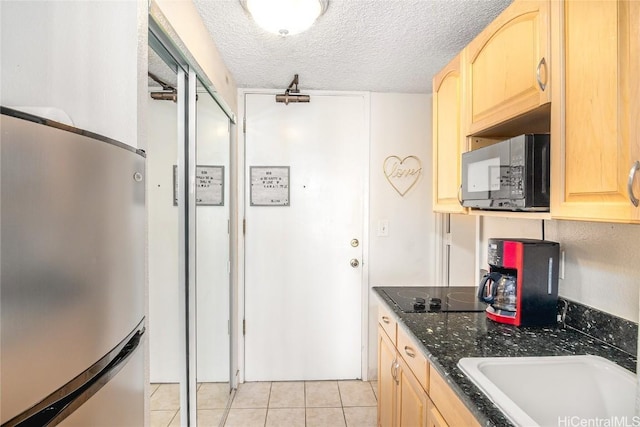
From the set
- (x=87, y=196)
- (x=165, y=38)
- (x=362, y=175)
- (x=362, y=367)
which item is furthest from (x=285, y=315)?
(x=87, y=196)

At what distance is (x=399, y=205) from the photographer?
2658 millimetres

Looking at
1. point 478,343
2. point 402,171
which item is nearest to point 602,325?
point 478,343

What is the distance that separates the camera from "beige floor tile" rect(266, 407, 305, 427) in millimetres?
2111

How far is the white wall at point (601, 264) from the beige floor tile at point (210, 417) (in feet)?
6.23

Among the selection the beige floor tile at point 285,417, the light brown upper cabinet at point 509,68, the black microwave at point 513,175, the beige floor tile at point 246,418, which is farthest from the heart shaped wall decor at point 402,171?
the beige floor tile at point 246,418

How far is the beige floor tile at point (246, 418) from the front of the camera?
2.11 meters

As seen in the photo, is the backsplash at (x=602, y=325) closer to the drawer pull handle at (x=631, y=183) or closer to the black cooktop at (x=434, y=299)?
the black cooktop at (x=434, y=299)

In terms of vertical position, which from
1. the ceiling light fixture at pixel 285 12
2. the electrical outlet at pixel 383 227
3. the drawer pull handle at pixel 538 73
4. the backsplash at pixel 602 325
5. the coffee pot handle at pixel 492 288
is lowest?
the backsplash at pixel 602 325

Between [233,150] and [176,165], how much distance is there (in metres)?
0.98

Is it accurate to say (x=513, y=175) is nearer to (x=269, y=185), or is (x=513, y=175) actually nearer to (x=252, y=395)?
(x=269, y=185)

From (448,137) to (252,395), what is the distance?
2.19m

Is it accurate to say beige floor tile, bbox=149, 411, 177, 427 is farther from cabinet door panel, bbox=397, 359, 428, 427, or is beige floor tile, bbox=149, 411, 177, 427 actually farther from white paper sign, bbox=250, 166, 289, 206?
white paper sign, bbox=250, 166, 289, 206

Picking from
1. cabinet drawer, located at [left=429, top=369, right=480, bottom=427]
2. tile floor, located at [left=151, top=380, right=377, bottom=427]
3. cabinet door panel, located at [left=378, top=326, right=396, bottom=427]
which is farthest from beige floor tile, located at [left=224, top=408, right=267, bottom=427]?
cabinet drawer, located at [left=429, top=369, right=480, bottom=427]

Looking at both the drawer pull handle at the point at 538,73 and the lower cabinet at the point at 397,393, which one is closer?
the drawer pull handle at the point at 538,73
